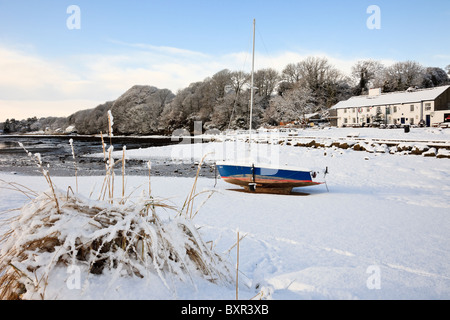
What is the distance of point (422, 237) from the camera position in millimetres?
5602

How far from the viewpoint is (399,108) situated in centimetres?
4641

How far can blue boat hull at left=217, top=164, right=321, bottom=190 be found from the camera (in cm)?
1080

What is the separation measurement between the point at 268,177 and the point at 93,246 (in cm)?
962

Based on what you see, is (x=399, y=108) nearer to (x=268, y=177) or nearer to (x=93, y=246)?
(x=268, y=177)

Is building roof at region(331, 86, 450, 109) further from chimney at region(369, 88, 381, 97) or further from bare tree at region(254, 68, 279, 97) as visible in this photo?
bare tree at region(254, 68, 279, 97)

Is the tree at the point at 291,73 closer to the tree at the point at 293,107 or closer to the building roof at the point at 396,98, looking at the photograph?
the tree at the point at 293,107

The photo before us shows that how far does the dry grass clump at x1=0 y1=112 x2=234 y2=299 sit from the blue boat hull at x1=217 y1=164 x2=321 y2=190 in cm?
903

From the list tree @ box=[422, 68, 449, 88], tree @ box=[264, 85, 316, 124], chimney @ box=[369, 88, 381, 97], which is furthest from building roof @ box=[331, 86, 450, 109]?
tree @ box=[422, 68, 449, 88]

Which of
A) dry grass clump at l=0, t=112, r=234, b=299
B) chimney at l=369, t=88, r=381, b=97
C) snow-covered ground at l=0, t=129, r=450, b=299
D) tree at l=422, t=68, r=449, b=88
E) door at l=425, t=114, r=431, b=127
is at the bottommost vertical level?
snow-covered ground at l=0, t=129, r=450, b=299

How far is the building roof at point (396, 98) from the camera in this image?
1713 inches

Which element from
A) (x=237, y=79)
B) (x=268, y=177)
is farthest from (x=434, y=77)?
(x=268, y=177)
